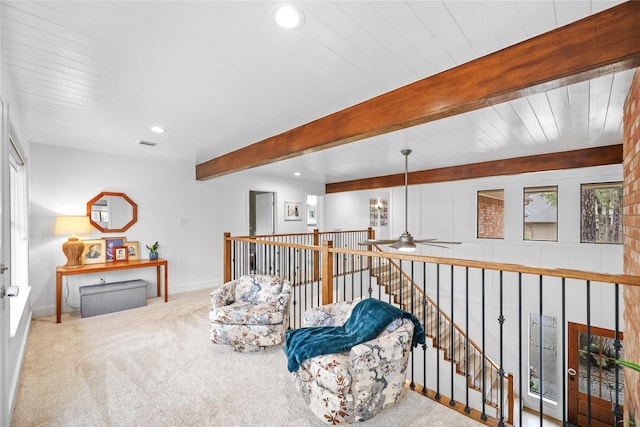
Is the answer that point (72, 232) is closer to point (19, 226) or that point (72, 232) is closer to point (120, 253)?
point (19, 226)

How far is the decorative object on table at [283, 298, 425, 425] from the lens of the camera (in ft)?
5.72

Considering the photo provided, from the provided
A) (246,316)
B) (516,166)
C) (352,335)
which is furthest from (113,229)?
(516,166)

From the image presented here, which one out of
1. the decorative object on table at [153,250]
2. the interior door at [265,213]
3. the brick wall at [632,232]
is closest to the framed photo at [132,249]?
the decorative object on table at [153,250]

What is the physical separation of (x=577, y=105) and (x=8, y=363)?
15.9 feet

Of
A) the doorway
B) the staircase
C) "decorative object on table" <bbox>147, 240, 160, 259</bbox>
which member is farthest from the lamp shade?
the staircase

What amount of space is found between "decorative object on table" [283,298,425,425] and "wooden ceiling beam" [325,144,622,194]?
3967 mm

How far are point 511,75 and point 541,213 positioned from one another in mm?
4273

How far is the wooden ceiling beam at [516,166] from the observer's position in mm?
4066

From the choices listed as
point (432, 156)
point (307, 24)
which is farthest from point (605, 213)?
point (307, 24)

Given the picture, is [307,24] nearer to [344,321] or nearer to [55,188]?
[344,321]

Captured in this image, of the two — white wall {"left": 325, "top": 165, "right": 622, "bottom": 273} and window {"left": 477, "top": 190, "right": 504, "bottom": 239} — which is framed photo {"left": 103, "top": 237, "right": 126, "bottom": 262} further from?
window {"left": 477, "top": 190, "right": 504, "bottom": 239}

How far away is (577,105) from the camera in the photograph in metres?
2.60

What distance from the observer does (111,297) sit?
13.4 ft

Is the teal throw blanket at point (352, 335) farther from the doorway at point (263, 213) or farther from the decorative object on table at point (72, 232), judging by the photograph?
the doorway at point (263, 213)
